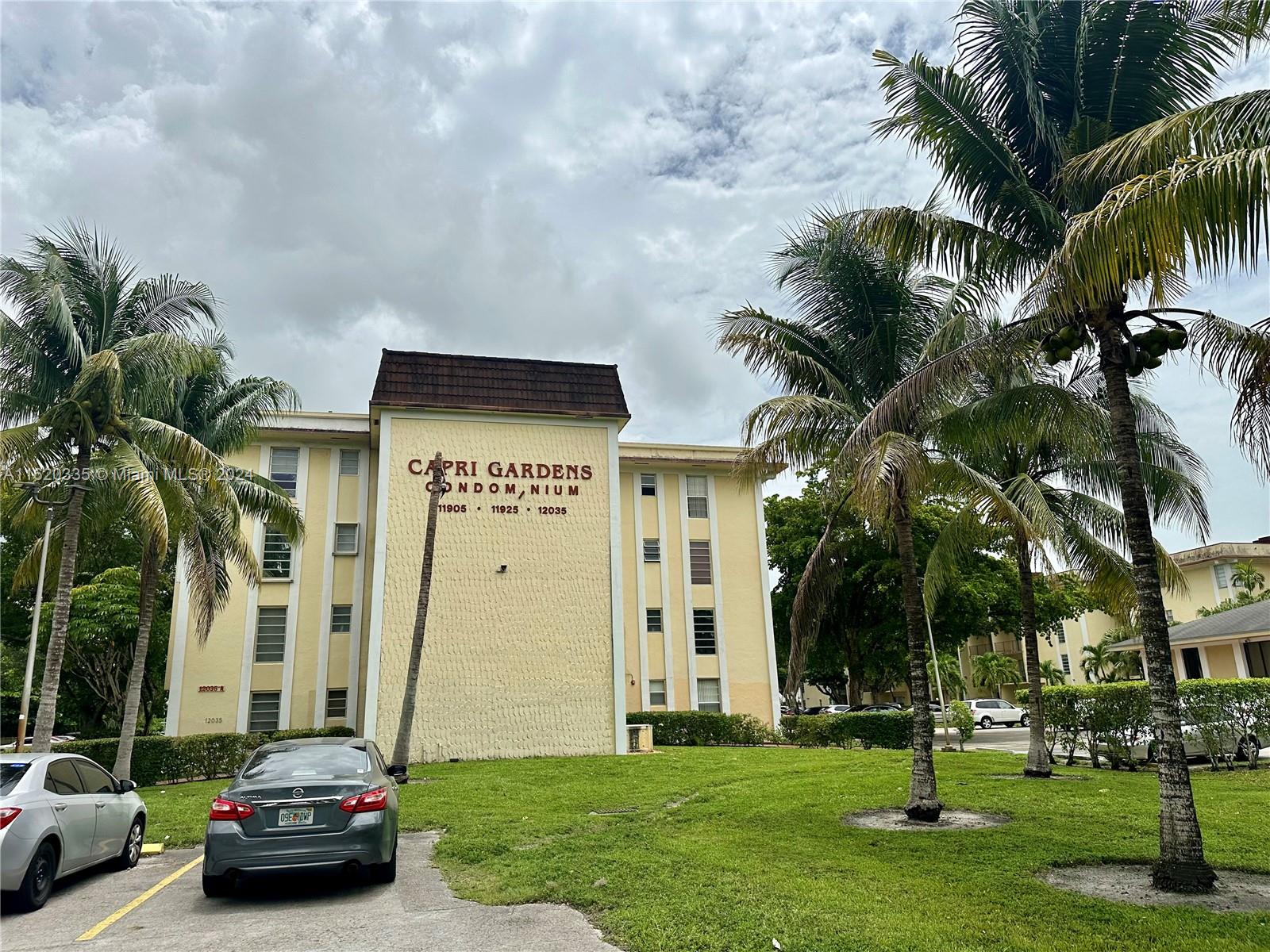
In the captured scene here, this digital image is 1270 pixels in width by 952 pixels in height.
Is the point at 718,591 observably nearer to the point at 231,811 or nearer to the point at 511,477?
the point at 511,477

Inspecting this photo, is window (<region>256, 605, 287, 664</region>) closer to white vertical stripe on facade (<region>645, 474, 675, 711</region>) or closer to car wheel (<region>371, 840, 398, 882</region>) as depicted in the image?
white vertical stripe on facade (<region>645, 474, 675, 711</region>)

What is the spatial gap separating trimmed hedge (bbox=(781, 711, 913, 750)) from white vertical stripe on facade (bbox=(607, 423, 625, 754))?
22.3 ft

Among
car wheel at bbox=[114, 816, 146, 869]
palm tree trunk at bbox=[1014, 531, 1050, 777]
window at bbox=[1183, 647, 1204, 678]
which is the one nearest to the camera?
car wheel at bbox=[114, 816, 146, 869]

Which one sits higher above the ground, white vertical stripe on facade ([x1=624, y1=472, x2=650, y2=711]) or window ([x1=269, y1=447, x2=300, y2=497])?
window ([x1=269, y1=447, x2=300, y2=497])

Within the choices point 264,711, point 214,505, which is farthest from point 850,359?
point 264,711

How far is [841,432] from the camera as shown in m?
13.6

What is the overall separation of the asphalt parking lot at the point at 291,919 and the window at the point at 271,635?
1977 centimetres

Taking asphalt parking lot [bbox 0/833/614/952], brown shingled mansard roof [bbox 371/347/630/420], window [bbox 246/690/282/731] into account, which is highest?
brown shingled mansard roof [bbox 371/347/630/420]

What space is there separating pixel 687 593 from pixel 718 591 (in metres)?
1.24

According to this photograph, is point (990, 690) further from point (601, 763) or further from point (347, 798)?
point (347, 798)

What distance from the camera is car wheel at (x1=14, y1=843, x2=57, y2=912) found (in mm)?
7711

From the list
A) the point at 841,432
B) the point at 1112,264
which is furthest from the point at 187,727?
the point at 1112,264

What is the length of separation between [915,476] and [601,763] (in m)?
13.1

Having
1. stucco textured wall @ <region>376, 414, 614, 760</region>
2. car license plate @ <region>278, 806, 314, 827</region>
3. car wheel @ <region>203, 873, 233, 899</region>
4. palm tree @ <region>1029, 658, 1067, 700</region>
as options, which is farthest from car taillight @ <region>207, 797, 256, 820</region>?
palm tree @ <region>1029, 658, 1067, 700</region>
